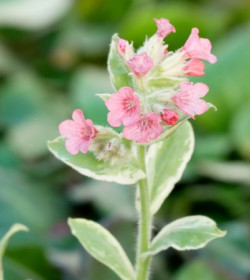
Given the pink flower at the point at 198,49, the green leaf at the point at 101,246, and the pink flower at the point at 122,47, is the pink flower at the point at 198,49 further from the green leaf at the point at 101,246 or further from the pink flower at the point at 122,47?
the green leaf at the point at 101,246

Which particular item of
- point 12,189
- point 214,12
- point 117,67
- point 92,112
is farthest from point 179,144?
point 214,12

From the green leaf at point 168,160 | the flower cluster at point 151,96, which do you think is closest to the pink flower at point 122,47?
the flower cluster at point 151,96

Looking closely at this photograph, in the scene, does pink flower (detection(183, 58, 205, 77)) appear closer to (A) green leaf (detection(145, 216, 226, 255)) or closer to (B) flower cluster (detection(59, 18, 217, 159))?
(B) flower cluster (detection(59, 18, 217, 159))

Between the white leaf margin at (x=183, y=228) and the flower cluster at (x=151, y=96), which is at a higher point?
the flower cluster at (x=151, y=96)

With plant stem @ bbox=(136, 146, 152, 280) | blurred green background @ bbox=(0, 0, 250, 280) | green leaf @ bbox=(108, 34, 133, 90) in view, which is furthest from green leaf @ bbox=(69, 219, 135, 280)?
blurred green background @ bbox=(0, 0, 250, 280)

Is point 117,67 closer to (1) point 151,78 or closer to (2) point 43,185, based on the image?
(1) point 151,78
